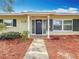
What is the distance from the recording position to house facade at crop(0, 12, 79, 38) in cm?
2419

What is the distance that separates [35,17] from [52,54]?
12.6 meters

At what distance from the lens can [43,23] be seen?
974 inches

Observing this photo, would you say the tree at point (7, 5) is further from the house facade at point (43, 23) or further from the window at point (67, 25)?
the window at point (67, 25)

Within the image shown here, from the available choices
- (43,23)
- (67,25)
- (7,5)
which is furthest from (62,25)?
(7,5)

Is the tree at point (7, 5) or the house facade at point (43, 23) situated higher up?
the tree at point (7, 5)

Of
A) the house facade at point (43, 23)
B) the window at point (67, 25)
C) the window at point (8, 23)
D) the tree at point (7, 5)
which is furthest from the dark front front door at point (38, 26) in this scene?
the tree at point (7, 5)

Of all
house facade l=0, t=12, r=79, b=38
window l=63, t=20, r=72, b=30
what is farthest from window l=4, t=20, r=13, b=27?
window l=63, t=20, r=72, b=30

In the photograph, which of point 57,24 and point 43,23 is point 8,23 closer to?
point 43,23

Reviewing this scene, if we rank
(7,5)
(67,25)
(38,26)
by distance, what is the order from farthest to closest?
(7,5) < (38,26) < (67,25)

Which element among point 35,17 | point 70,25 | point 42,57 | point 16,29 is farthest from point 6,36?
point 42,57

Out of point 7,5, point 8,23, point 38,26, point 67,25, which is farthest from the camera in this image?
point 7,5

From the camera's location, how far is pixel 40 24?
2477cm

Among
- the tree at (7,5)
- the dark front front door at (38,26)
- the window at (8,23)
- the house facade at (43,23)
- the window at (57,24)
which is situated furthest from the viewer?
the tree at (7,5)

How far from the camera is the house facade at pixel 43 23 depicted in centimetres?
2419
